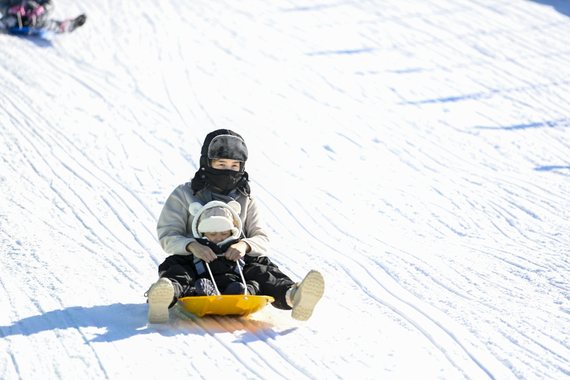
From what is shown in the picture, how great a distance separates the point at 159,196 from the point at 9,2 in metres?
5.63

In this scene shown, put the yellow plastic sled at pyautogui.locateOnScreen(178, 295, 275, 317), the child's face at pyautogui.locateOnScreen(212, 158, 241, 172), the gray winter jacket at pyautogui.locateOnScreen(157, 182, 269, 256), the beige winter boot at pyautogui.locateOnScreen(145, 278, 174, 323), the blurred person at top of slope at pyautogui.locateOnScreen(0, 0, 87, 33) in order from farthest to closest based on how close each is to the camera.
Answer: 1. the blurred person at top of slope at pyautogui.locateOnScreen(0, 0, 87, 33)
2. the child's face at pyautogui.locateOnScreen(212, 158, 241, 172)
3. the gray winter jacket at pyautogui.locateOnScreen(157, 182, 269, 256)
4. the yellow plastic sled at pyautogui.locateOnScreen(178, 295, 275, 317)
5. the beige winter boot at pyautogui.locateOnScreen(145, 278, 174, 323)

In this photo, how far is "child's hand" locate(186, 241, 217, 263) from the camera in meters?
3.11

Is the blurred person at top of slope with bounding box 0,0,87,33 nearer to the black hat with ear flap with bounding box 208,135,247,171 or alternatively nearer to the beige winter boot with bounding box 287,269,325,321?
the black hat with ear flap with bounding box 208,135,247,171

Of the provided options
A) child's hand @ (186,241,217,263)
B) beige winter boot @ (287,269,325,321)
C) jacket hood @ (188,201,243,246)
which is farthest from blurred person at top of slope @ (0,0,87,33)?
beige winter boot @ (287,269,325,321)

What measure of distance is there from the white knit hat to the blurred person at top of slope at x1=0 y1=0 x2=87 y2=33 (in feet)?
23.1

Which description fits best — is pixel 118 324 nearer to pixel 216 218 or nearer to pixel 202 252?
pixel 202 252

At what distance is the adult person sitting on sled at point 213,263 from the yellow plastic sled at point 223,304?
0.22 feet

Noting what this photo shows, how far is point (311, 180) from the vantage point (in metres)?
5.88

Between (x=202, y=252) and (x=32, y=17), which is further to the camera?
(x=32, y=17)

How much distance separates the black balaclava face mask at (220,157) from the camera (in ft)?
10.7

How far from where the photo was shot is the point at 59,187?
17.0 feet

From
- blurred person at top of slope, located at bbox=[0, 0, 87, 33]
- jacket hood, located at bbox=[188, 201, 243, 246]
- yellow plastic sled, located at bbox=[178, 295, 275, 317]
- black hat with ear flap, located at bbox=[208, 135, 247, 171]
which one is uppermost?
black hat with ear flap, located at bbox=[208, 135, 247, 171]

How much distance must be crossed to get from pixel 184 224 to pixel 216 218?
24 cm

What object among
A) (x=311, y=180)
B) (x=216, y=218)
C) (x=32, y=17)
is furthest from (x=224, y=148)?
(x=32, y=17)
